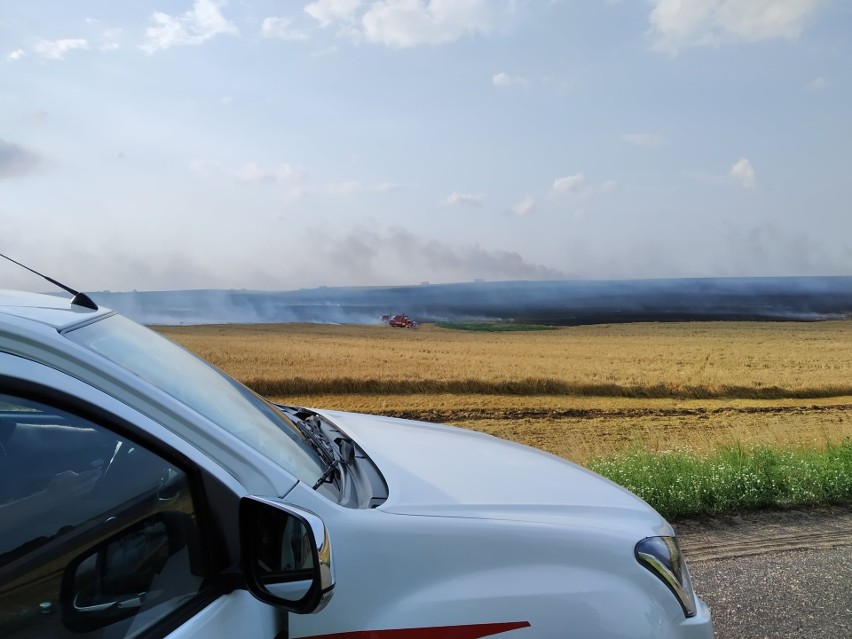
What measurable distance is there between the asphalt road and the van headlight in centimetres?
155

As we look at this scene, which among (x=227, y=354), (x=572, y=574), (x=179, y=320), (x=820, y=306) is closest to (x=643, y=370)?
(x=227, y=354)

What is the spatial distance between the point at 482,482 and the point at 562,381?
15176mm

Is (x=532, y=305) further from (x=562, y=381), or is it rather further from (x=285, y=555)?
(x=285, y=555)

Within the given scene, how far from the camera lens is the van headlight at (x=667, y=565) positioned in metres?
1.76

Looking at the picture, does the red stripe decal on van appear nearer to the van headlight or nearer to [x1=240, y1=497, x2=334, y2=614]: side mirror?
[x1=240, y1=497, x2=334, y2=614]: side mirror

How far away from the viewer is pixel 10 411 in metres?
1.34

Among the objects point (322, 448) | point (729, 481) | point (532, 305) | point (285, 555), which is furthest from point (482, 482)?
point (532, 305)

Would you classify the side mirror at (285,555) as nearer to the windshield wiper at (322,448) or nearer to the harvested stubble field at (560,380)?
the windshield wiper at (322,448)

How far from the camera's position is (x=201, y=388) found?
1660 millimetres

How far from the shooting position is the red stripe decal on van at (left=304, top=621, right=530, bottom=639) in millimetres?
1419

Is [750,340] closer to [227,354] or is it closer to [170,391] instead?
[227,354]

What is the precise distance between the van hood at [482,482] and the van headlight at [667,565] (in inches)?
2.3

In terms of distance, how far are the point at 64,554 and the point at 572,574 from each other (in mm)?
1067

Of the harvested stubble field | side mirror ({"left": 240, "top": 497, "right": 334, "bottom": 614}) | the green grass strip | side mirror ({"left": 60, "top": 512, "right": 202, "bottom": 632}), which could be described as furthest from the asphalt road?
the harvested stubble field
